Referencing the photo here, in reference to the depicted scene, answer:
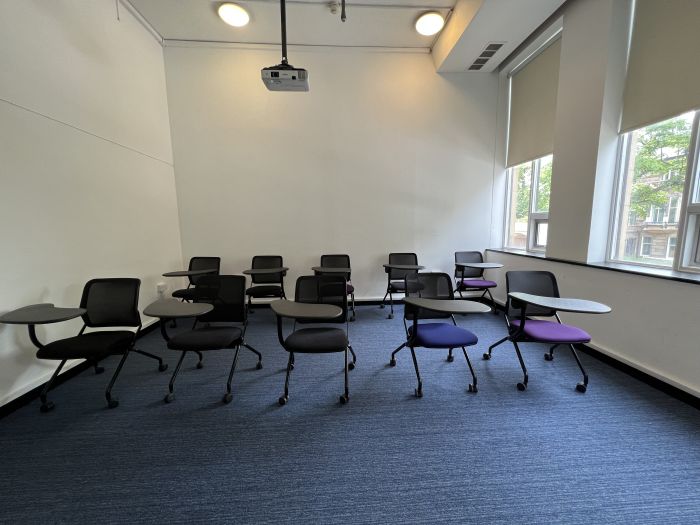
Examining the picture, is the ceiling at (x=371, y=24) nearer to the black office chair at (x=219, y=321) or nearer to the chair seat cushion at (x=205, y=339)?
the black office chair at (x=219, y=321)

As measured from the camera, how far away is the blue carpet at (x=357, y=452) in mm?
1413

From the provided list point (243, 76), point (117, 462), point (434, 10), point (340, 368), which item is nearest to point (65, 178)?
point (117, 462)

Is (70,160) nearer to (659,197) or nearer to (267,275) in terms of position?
(267,275)

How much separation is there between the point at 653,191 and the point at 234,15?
16.8 ft

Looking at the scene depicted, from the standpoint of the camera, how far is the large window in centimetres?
239

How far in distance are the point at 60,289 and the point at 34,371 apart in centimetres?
70

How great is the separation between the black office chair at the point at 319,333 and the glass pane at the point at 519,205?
3.44 m

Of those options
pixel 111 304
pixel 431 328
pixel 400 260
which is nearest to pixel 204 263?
pixel 111 304

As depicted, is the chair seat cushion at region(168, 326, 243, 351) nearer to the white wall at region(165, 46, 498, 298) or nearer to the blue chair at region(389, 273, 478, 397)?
the blue chair at region(389, 273, 478, 397)

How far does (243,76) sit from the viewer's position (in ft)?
14.1

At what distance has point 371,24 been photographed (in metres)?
3.83

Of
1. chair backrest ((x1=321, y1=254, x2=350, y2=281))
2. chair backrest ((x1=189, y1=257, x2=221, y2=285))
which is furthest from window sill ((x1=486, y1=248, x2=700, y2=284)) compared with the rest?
chair backrest ((x1=189, y1=257, x2=221, y2=285))

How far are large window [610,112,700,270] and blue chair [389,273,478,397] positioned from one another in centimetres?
198

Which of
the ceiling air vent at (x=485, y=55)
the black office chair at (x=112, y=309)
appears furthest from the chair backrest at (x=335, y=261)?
the ceiling air vent at (x=485, y=55)
